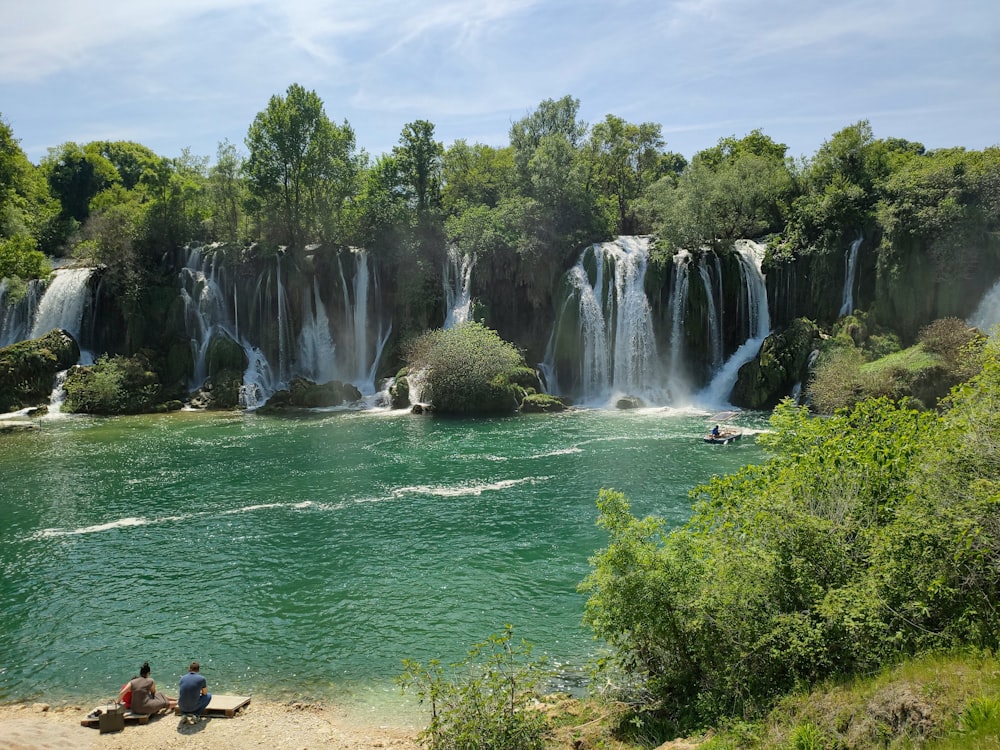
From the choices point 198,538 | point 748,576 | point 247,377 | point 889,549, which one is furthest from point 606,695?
point 247,377

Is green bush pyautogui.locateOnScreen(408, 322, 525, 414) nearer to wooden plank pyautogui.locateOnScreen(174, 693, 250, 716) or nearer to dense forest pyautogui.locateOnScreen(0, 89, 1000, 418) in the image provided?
dense forest pyautogui.locateOnScreen(0, 89, 1000, 418)

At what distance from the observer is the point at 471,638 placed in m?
14.4

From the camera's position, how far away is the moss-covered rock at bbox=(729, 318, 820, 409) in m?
38.2

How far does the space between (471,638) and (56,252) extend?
2393 inches

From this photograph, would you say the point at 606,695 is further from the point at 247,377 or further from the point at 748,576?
the point at 247,377

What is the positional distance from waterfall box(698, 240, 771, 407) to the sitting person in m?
35.5

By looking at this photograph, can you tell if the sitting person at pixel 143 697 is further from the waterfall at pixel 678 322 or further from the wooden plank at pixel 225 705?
the waterfall at pixel 678 322

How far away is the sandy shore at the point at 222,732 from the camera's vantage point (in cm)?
1082

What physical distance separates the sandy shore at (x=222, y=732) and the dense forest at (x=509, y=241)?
3263cm

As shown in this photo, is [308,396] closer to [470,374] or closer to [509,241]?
[470,374]

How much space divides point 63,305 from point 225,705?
1786 inches

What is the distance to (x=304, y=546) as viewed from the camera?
20109 millimetres

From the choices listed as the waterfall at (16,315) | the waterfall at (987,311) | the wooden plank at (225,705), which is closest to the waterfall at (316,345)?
the waterfall at (16,315)

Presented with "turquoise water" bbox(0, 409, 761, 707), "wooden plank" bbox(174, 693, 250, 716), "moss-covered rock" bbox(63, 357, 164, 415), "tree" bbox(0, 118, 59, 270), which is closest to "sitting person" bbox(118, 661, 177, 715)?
"wooden plank" bbox(174, 693, 250, 716)
